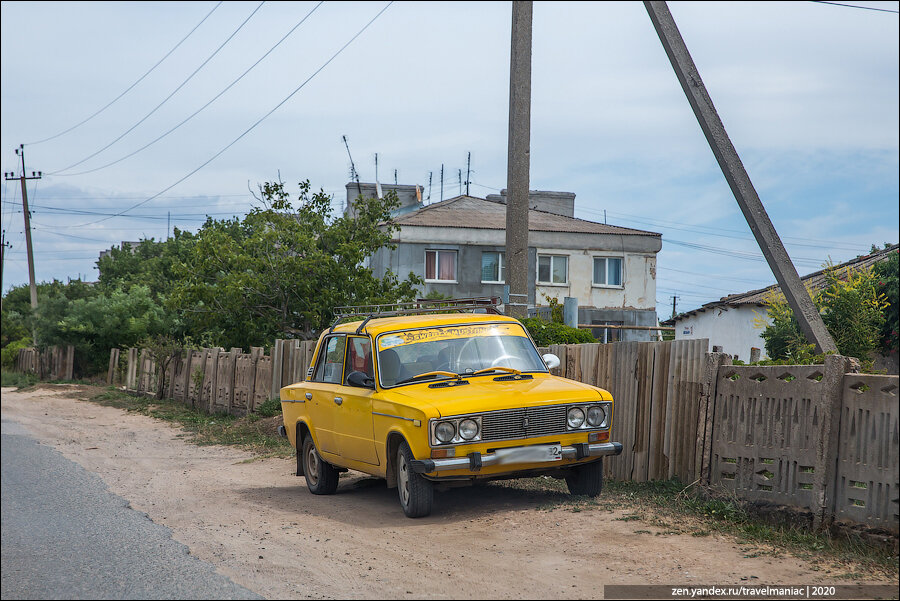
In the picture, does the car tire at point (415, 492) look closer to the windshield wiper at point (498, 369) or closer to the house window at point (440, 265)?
the windshield wiper at point (498, 369)

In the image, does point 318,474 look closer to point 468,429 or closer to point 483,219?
point 468,429

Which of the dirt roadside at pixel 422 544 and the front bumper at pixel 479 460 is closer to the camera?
the dirt roadside at pixel 422 544

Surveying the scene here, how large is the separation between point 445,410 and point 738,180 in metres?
5.09

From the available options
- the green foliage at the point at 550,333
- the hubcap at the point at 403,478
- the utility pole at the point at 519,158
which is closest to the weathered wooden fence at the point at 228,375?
the green foliage at the point at 550,333

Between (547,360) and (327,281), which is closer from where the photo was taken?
(547,360)

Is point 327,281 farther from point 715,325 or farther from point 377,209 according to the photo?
point 715,325

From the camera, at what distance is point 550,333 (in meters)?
15.8

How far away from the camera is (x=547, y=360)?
33.7ft

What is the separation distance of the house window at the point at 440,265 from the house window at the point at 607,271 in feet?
23.3

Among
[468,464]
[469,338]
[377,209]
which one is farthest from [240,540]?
[377,209]

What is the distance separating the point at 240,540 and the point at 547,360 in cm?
388

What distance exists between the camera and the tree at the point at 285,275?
25734mm

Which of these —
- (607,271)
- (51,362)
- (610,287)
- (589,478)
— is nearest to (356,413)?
(589,478)

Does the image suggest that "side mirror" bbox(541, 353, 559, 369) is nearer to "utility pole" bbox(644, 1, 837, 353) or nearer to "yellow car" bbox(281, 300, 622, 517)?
"yellow car" bbox(281, 300, 622, 517)
